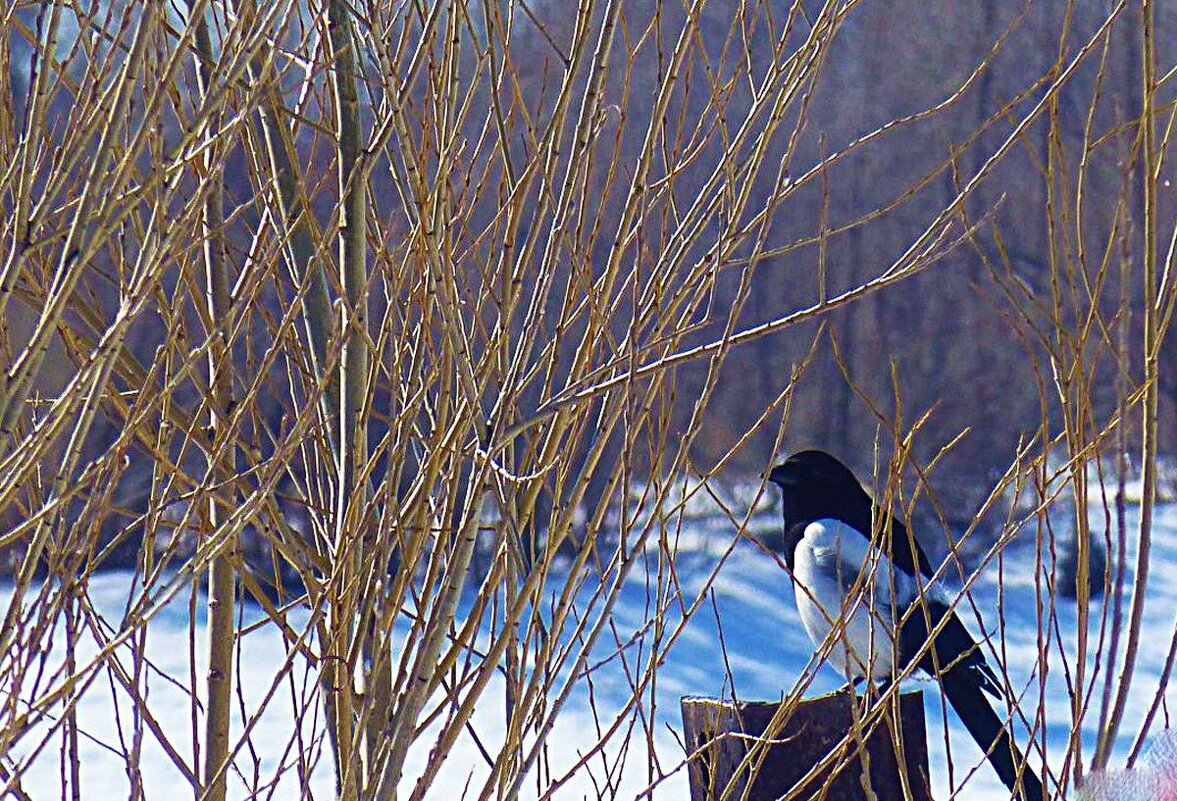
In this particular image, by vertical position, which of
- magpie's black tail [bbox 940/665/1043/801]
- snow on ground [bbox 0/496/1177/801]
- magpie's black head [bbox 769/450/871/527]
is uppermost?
snow on ground [bbox 0/496/1177/801]

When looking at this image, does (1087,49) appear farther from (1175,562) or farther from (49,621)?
(1175,562)

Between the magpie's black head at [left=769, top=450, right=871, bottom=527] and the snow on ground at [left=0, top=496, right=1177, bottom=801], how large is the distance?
914 mm

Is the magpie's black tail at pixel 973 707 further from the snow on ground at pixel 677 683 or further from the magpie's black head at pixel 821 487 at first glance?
the snow on ground at pixel 677 683

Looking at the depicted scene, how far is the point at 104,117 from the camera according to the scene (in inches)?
38.6

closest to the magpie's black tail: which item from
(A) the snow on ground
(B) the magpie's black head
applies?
(B) the magpie's black head

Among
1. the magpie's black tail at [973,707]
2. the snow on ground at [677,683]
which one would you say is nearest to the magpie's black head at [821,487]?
the magpie's black tail at [973,707]

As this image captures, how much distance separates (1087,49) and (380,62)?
2.17 feet

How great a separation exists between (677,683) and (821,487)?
309 centimetres

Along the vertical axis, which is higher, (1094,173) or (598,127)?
(1094,173)

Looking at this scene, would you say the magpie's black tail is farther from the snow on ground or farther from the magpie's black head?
the snow on ground

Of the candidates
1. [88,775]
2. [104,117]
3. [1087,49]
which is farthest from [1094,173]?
[104,117]

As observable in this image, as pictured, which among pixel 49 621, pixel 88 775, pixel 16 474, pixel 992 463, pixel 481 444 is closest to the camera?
pixel 16 474

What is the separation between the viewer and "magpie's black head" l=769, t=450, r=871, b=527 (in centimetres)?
303

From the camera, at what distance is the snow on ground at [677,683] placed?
4.82 meters
